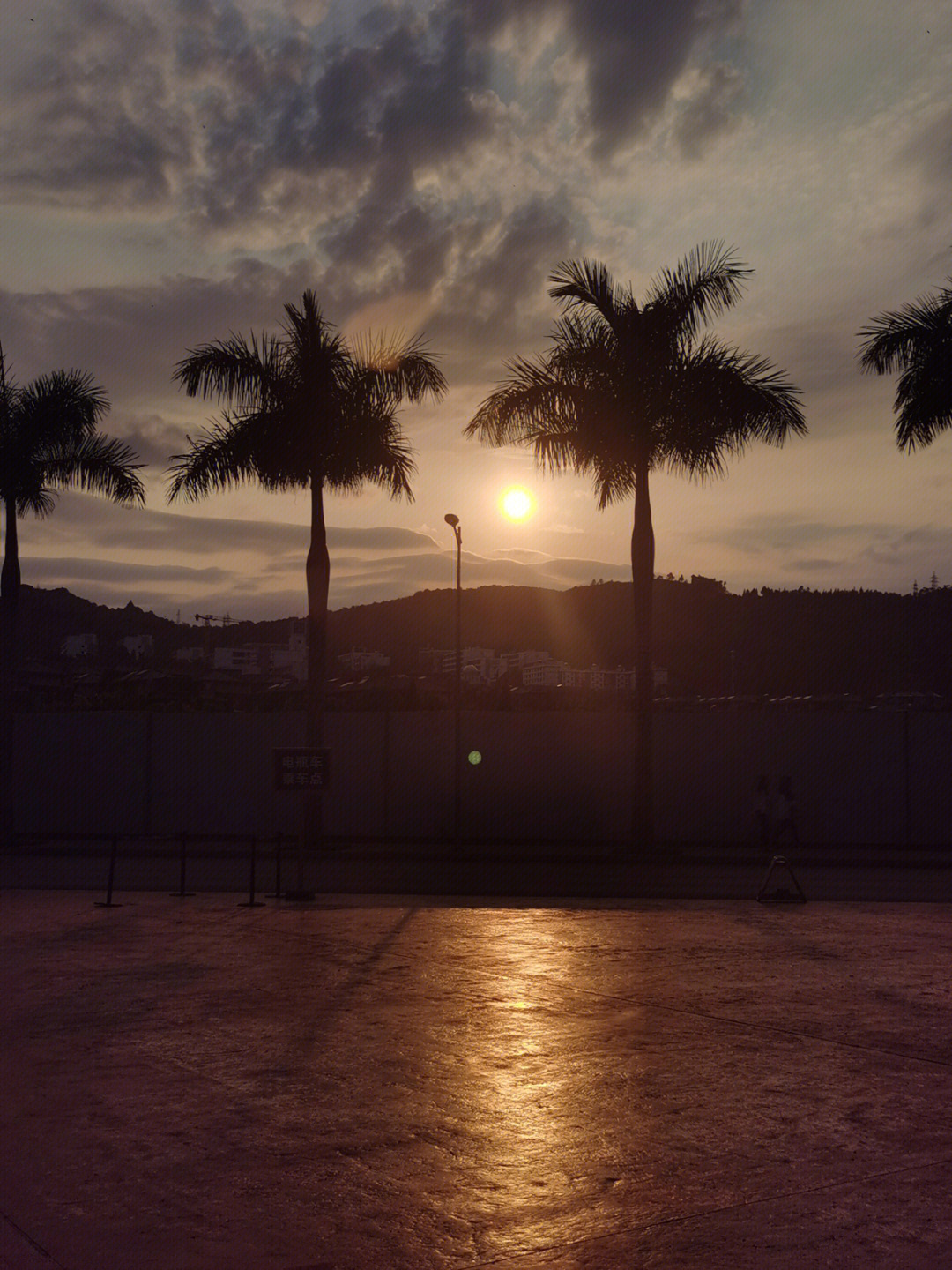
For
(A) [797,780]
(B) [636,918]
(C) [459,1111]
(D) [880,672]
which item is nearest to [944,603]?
(D) [880,672]

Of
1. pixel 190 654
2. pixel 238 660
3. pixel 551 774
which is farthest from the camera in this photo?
pixel 190 654

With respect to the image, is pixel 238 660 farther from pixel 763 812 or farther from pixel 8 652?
pixel 763 812

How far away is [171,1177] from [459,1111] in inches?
67.6

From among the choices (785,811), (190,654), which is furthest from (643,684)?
(190,654)

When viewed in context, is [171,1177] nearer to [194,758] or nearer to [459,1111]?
[459,1111]

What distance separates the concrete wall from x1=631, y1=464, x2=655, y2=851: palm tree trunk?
5.45 metres

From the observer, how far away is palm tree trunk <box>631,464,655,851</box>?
25578 millimetres

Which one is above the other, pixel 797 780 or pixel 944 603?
pixel 944 603

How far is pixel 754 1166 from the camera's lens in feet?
20.1

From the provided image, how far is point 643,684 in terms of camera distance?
26062mm

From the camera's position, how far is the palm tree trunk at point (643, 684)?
1007 inches

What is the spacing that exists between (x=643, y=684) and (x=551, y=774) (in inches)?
250

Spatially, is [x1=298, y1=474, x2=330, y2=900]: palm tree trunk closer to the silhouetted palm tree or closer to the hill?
the silhouetted palm tree

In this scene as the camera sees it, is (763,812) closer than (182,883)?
No
